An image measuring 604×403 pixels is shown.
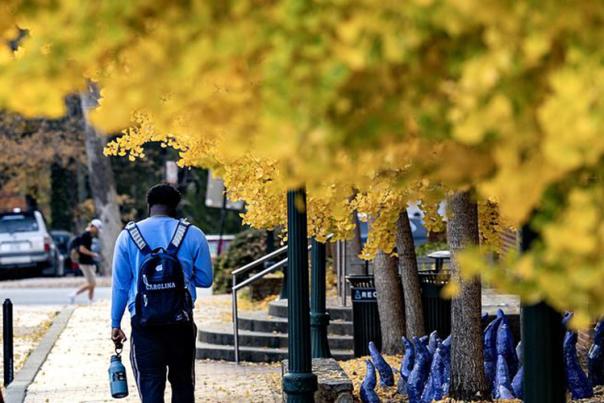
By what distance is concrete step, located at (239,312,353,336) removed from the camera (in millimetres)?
14406

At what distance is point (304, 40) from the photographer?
105 inches

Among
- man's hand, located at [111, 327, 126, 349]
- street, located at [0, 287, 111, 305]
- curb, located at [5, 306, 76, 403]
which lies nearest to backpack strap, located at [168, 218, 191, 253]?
man's hand, located at [111, 327, 126, 349]

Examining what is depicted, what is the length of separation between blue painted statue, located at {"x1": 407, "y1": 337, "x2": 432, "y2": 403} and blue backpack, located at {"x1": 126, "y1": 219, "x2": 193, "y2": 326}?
235cm

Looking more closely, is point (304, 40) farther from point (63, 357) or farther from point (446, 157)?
point (63, 357)

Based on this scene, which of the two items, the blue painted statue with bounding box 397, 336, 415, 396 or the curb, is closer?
the blue painted statue with bounding box 397, 336, 415, 396

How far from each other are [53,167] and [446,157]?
135ft

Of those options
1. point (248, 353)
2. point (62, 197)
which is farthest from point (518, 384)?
point (62, 197)

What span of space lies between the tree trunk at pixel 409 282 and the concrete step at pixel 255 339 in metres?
2.68

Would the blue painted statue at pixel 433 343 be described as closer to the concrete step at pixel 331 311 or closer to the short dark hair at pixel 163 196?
the short dark hair at pixel 163 196

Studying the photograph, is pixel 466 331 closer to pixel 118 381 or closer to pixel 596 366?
pixel 596 366

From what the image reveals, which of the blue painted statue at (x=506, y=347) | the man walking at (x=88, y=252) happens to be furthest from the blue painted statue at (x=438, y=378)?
the man walking at (x=88, y=252)

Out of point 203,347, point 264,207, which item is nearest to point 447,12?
point 264,207

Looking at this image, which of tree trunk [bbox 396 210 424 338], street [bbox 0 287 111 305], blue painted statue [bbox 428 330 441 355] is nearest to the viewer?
blue painted statue [bbox 428 330 441 355]

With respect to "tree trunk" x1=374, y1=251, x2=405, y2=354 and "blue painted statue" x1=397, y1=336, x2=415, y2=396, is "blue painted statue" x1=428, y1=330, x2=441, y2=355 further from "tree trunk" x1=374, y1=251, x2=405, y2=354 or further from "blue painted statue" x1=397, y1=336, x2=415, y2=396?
"tree trunk" x1=374, y1=251, x2=405, y2=354
